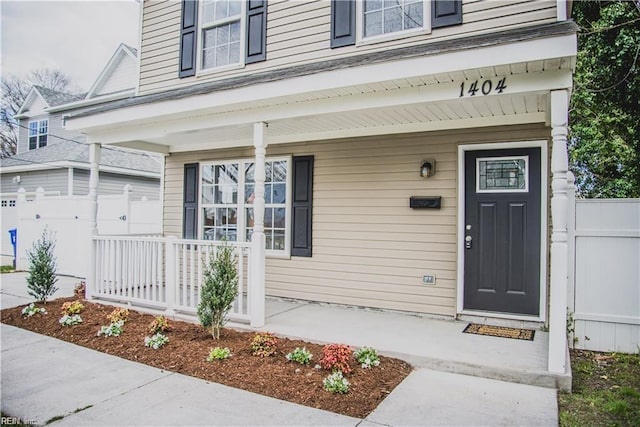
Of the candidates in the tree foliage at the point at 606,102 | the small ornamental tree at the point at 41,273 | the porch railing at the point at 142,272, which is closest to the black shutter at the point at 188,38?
the porch railing at the point at 142,272

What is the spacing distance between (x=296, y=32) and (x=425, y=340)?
431 cm

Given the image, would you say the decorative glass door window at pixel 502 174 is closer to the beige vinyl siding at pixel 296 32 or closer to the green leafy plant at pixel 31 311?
the beige vinyl siding at pixel 296 32

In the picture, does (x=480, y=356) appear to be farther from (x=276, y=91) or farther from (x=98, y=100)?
(x=98, y=100)

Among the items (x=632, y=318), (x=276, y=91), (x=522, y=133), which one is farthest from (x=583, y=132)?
(x=276, y=91)

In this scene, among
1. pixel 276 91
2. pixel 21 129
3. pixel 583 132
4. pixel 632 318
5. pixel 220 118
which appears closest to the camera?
pixel 632 318

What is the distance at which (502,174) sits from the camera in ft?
16.5

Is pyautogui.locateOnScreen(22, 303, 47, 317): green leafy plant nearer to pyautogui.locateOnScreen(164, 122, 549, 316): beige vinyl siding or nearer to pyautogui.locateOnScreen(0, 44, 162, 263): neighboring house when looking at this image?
pyautogui.locateOnScreen(164, 122, 549, 316): beige vinyl siding

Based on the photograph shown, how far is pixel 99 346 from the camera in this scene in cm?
439

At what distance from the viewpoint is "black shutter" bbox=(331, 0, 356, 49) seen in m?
5.47

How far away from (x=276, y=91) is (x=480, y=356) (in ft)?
10.6

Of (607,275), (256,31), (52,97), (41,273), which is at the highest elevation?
(52,97)

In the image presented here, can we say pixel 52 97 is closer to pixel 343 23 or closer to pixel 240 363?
pixel 343 23

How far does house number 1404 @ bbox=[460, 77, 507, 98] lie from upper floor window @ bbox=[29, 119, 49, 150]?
17.4m

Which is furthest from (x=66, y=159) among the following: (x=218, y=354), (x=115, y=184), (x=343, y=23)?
(x=218, y=354)
